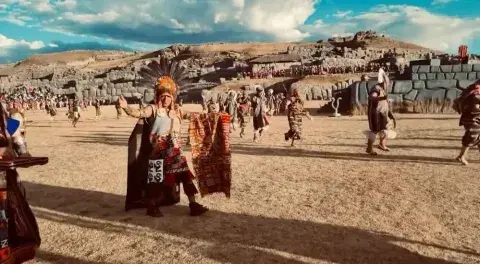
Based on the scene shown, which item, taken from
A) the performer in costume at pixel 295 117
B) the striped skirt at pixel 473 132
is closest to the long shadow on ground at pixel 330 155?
the performer in costume at pixel 295 117

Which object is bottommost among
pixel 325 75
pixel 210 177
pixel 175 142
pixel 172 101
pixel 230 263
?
pixel 230 263

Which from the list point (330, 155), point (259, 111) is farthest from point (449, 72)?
point (330, 155)

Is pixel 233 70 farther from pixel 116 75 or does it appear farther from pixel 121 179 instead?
pixel 121 179

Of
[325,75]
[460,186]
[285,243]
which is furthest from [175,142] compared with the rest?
[325,75]

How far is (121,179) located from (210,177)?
296cm

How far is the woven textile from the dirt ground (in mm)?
400

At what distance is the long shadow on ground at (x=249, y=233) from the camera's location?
4246 millimetres

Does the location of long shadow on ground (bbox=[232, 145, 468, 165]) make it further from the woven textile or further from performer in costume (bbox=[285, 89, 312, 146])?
Result: the woven textile

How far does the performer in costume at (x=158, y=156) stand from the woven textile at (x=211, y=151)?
8.9 inches

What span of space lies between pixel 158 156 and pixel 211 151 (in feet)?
2.72

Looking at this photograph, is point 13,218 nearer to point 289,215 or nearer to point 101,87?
point 289,215

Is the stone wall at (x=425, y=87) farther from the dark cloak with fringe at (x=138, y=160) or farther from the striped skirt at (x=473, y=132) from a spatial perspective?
the dark cloak with fringe at (x=138, y=160)

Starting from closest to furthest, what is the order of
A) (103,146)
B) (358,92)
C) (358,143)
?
1. (358,143)
2. (103,146)
3. (358,92)

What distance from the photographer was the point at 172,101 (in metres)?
5.92
